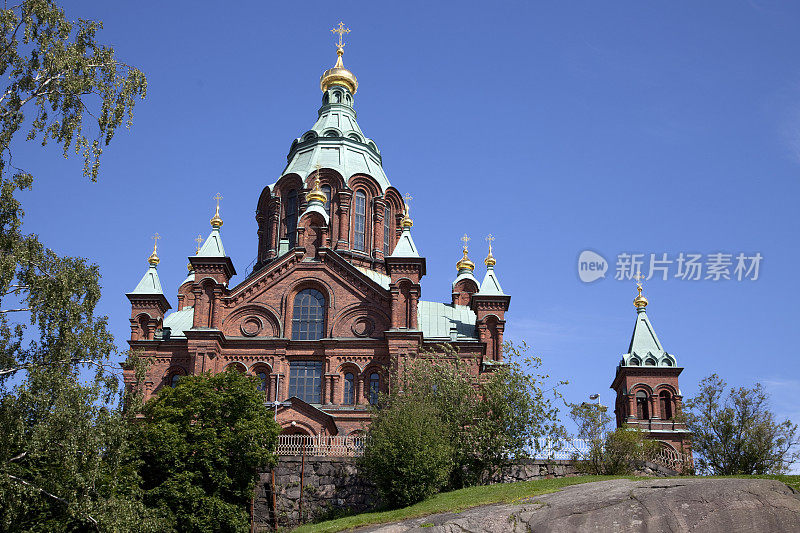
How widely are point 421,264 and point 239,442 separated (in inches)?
Answer: 629

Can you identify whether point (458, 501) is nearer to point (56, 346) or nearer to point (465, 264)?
point (56, 346)

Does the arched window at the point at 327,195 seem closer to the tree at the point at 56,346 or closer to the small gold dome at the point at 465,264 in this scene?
the small gold dome at the point at 465,264

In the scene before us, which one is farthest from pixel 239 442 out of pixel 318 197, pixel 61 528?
pixel 318 197

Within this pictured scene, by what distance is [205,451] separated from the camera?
104 ft

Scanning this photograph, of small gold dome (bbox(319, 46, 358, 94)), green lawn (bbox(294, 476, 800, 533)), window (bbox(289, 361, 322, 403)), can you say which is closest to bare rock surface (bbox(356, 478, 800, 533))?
green lawn (bbox(294, 476, 800, 533))

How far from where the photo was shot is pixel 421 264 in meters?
Result: 45.7

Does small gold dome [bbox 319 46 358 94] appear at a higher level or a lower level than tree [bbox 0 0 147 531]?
higher

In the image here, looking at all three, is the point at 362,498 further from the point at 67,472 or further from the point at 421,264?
the point at 421,264

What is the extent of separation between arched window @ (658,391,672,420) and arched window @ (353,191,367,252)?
17.9m

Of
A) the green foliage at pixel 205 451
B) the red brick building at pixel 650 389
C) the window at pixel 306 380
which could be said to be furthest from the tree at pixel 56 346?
the red brick building at pixel 650 389

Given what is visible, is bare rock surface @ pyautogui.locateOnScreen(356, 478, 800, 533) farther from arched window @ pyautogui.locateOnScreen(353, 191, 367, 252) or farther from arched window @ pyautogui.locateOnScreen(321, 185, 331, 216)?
arched window @ pyautogui.locateOnScreen(321, 185, 331, 216)

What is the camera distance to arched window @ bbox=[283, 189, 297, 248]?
54125mm

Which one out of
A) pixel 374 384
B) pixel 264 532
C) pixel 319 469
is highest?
pixel 374 384

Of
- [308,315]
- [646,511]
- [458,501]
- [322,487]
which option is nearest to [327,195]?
[308,315]
